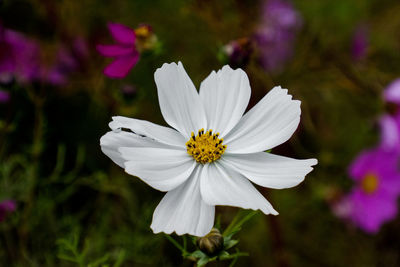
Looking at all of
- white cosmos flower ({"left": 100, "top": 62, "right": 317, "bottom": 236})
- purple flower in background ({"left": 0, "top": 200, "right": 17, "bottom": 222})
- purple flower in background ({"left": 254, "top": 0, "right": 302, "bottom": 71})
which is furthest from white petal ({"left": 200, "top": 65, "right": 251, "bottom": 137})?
purple flower in background ({"left": 254, "top": 0, "right": 302, "bottom": 71})

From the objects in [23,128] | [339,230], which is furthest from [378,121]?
[23,128]

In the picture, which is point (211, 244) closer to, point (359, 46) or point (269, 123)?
point (269, 123)

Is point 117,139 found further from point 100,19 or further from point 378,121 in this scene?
point 100,19

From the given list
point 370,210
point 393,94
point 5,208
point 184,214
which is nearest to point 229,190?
point 184,214

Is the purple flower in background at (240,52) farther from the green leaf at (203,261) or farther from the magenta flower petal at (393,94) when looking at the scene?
the magenta flower petal at (393,94)

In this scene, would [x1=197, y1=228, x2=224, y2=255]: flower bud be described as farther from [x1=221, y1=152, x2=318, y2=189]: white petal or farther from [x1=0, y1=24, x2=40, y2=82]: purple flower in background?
[x1=0, y1=24, x2=40, y2=82]: purple flower in background

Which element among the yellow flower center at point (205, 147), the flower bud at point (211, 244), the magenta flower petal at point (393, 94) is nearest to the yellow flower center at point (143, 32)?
the yellow flower center at point (205, 147)
